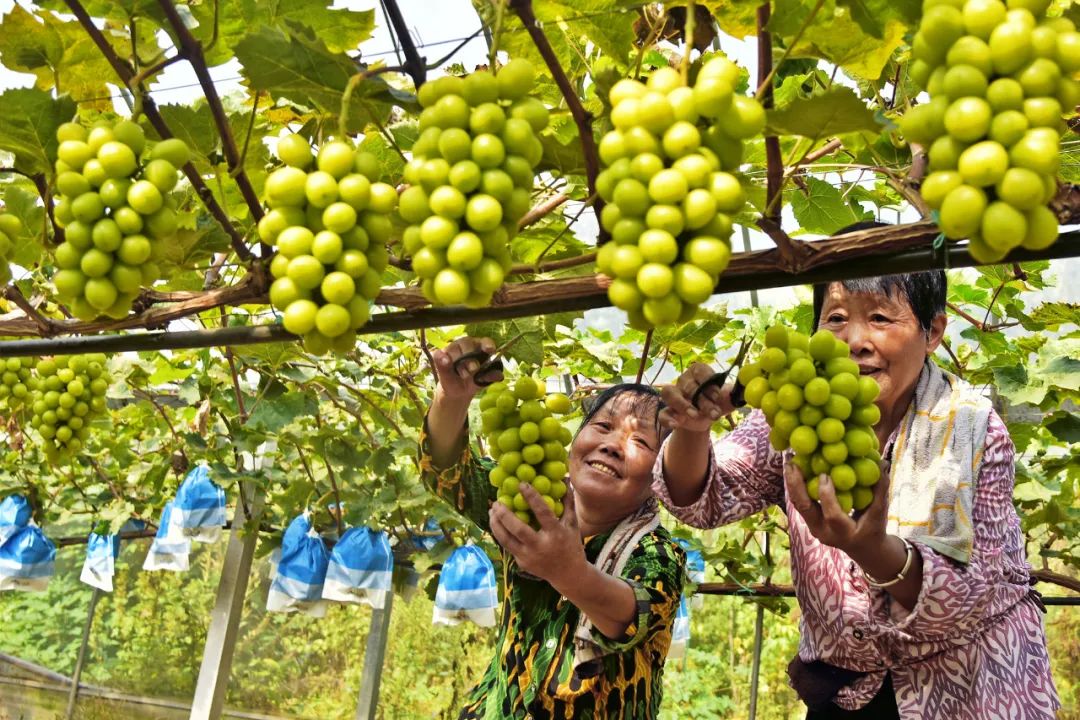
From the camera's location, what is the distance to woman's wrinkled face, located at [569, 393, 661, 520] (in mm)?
1824

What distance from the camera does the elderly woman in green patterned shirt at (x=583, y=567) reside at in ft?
4.89

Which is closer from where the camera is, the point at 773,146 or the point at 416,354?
the point at 773,146

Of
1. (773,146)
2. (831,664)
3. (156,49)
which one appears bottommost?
(831,664)

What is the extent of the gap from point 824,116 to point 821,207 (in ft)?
3.40

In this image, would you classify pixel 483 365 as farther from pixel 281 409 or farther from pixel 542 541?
pixel 281 409

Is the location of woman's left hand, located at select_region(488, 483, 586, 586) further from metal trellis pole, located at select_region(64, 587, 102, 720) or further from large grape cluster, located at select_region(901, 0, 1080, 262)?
metal trellis pole, located at select_region(64, 587, 102, 720)

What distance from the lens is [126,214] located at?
81cm

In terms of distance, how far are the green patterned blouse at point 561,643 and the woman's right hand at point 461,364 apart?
338mm

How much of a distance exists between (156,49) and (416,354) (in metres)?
2.30

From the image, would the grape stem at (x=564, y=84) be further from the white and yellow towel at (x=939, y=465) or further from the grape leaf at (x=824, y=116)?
the white and yellow towel at (x=939, y=465)

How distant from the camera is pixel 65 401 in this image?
7.88 ft

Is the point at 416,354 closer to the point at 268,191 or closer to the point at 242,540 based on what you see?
the point at 242,540

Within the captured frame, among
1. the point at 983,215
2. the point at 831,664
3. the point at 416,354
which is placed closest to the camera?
the point at 983,215

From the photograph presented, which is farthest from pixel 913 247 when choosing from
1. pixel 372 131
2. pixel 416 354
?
pixel 416 354
